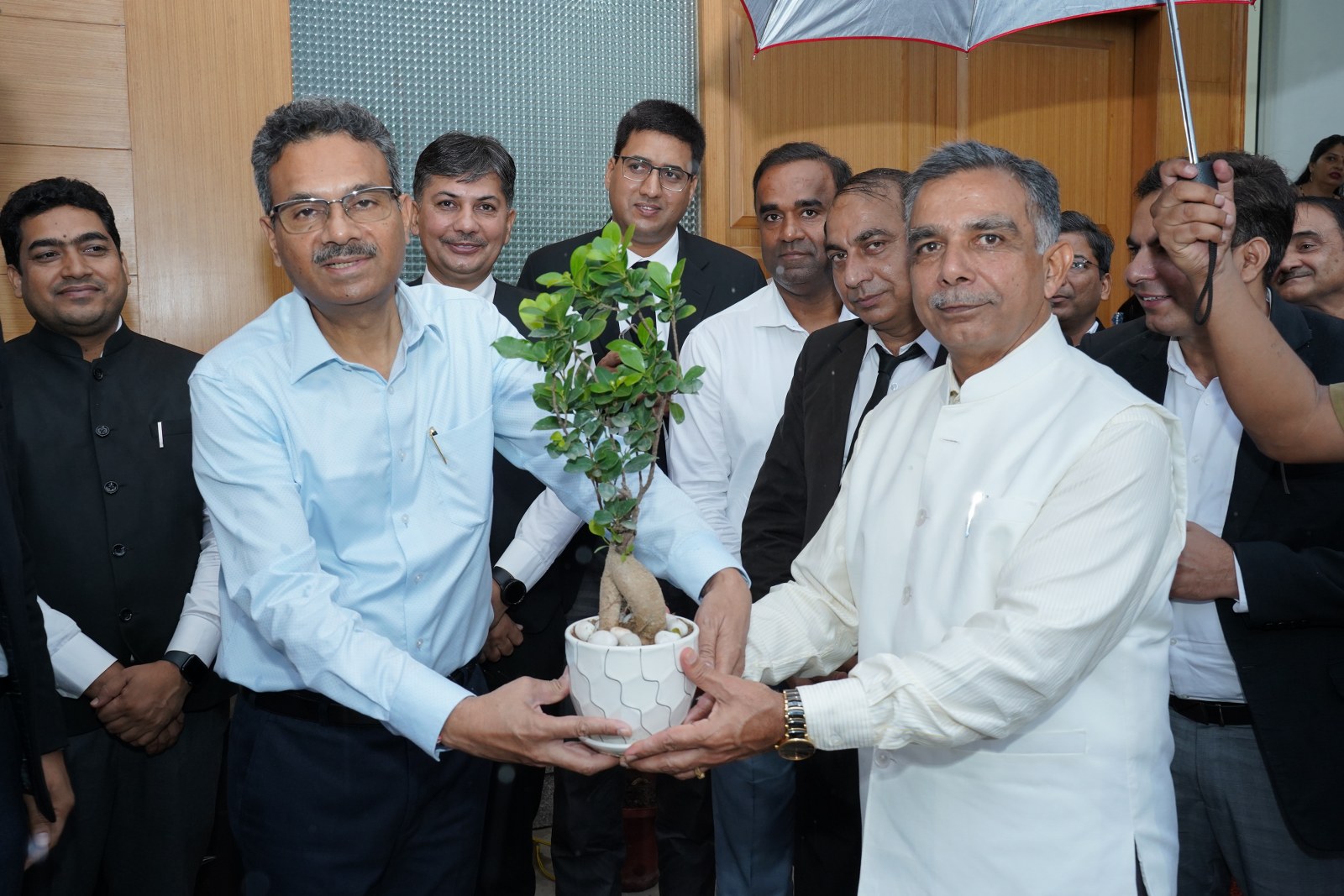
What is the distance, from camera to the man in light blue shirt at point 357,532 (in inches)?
65.5

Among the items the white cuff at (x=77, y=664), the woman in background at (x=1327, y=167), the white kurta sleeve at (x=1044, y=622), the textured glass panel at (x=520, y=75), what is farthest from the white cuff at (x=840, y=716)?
the woman in background at (x=1327, y=167)

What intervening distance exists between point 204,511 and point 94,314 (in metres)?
0.53

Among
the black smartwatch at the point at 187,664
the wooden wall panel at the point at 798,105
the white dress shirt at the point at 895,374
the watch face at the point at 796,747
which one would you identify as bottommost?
the black smartwatch at the point at 187,664

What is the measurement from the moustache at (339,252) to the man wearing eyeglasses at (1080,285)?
2418mm

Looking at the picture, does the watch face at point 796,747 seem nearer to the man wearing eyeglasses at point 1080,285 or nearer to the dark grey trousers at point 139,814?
the dark grey trousers at point 139,814

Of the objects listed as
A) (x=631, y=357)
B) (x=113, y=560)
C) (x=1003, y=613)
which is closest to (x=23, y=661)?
(x=113, y=560)

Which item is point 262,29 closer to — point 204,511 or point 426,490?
point 204,511

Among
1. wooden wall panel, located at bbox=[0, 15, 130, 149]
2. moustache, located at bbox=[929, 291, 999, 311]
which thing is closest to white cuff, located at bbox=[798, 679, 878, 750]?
moustache, located at bbox=[929, 291, 999, 311]

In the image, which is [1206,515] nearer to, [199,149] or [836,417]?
[836,417]

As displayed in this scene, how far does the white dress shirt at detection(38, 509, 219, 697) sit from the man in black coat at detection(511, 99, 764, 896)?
0.80 m

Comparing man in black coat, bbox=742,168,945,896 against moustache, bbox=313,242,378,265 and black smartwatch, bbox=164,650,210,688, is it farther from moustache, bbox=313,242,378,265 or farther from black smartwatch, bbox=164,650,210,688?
black smartwatch, bbox=164,650,210,688

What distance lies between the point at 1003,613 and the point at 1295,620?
2.36 feet

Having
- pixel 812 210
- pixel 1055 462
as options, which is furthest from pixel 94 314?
pixel 1055 462

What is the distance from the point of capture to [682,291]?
3.29 meters
